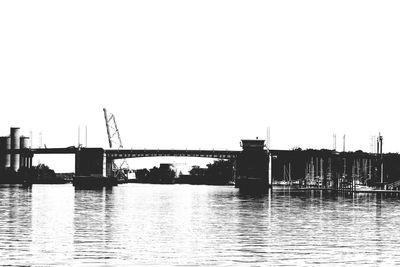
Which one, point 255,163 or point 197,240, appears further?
point 255,163

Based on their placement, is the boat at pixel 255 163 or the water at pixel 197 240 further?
the boat at pixel 255 163

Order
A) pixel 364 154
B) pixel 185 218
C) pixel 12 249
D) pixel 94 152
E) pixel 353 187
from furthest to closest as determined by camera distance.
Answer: pixel 94 152 → pixel 364 154 → pixel 353 187 → pixel 185 218 → pixel 12 249

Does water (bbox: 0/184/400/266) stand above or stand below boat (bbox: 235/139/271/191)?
below

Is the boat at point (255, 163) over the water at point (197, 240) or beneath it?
over

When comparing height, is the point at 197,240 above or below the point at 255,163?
below

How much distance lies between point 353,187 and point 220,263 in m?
119

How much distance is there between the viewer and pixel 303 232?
4619 cm

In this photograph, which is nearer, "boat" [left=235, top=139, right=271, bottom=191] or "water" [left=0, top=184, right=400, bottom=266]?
"water" [left=0, top=184, right=400, bottom=266]

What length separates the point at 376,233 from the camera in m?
46.1

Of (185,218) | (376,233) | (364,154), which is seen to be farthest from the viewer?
(364,154)

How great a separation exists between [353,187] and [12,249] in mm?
117161

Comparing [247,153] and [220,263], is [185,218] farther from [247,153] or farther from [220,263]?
[247,153]

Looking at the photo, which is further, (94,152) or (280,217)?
(94,152)

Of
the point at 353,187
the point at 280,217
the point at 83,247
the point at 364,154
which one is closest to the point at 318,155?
the point at 364,154
